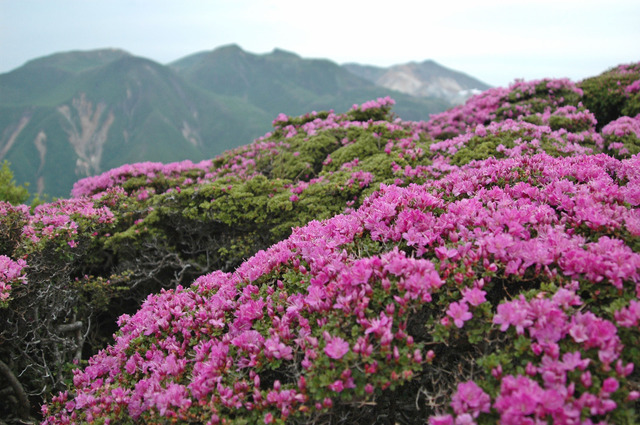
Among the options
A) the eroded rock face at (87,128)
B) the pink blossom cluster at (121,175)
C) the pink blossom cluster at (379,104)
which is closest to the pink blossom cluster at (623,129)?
the pink blossom cluster at (379,104)

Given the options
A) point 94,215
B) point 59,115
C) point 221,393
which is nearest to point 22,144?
point 59,115

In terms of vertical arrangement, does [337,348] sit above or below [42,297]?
above

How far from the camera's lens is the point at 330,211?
5.63 m

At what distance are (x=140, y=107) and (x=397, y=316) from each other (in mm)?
102093

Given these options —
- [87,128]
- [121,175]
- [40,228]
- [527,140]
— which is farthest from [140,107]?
[527,140]

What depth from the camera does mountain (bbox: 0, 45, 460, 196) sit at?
73250 millimetres

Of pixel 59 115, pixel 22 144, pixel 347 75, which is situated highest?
pixel 347 75

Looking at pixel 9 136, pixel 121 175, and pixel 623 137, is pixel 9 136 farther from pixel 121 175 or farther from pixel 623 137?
pixel 623 137

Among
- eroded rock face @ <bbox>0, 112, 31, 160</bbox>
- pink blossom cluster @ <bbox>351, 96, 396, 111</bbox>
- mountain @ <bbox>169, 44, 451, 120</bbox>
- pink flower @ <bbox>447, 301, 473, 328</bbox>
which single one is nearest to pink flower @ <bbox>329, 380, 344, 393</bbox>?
pink flower @ <bbox>447, 301, 473, 328</bbox>

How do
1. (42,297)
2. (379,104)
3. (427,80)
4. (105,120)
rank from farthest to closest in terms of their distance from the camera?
(427,80), (105,120), (379,104), (42,297)

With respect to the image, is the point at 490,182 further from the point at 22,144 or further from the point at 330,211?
the point at 22,144

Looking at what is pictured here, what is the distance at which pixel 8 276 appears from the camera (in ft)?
12.7

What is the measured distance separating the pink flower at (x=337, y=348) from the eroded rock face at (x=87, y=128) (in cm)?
8448

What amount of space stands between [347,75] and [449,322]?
442ft
